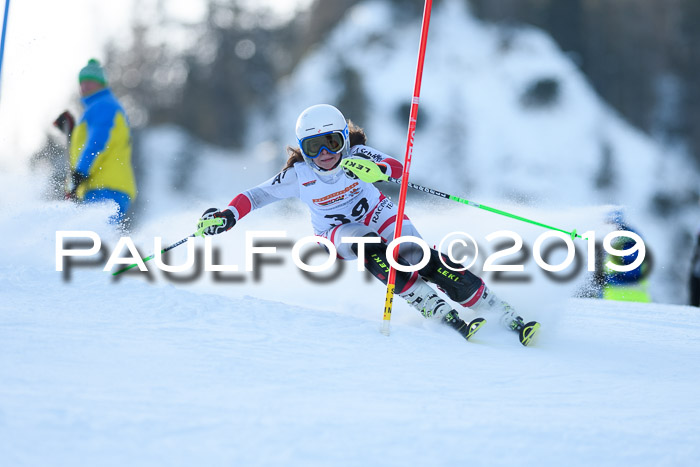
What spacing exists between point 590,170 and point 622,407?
74.1 feet

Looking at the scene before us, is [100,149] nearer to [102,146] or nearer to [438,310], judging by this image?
[102,146]

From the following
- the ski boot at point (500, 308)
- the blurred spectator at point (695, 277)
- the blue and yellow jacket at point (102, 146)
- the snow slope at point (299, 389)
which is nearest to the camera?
the snow slope at point (299, 389)

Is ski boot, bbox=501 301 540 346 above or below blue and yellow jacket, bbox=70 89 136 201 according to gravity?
below

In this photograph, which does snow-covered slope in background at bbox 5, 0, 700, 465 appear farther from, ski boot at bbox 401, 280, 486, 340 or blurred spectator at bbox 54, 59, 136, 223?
blurred spectator at bbox 54, 59, 136, 223

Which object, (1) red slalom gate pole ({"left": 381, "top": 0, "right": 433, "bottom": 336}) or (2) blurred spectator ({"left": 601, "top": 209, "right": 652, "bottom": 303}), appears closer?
(1) red slalom gate pole ({"left": 381, "top": 0, "right": 433, "bottom": 336})

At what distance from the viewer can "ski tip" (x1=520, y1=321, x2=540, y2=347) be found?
3.87 m

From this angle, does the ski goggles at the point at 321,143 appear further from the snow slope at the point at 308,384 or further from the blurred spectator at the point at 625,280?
the blurred spectator at the point at 625,280

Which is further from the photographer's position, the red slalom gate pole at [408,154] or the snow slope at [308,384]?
the red slalom gate pole at [408,154]

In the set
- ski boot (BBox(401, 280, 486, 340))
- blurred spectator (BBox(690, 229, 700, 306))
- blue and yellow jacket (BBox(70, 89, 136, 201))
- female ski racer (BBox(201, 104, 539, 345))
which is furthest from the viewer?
blurred spectator (BBox(690, 229, 700, 306))

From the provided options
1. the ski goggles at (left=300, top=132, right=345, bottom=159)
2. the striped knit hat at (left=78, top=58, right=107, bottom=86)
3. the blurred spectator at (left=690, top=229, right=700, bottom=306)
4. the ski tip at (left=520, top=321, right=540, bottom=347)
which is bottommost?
the blurred spectator at (left=690, top=229, right=700, bottom=306)

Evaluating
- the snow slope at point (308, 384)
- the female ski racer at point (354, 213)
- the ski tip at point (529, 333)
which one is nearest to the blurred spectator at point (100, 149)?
the snow slope at point (308, 384)

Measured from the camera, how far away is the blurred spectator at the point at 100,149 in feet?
20.1

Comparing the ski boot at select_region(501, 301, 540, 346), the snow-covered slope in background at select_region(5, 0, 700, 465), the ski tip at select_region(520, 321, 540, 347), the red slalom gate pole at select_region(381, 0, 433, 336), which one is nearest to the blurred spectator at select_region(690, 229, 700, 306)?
the snow-covered slope in background at select_region(5, 0, 700, 465)

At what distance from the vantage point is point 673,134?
2827 centimetres
